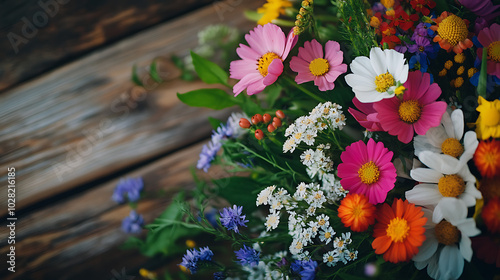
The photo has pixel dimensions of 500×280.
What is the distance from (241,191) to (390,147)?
187 mm

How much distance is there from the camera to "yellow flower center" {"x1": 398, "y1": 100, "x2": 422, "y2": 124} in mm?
328

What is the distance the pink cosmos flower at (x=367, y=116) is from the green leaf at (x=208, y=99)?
0.18 m

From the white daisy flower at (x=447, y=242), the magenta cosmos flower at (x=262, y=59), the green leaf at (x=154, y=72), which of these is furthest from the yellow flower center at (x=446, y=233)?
the green leaf at (x=154, y=72)

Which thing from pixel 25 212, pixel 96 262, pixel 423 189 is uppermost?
pixel 423 189

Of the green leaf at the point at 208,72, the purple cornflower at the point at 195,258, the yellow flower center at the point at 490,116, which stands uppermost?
the green leaf at the point at 208,72

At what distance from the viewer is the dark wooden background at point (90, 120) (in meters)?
0.67

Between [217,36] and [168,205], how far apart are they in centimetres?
33

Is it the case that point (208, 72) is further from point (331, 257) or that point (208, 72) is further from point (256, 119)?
point (331, 257)

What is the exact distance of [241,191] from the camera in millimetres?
466

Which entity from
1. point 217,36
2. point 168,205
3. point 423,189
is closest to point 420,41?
point 423,189

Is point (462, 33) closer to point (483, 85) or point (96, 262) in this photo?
point (483, 85)

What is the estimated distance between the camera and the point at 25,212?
67 cm

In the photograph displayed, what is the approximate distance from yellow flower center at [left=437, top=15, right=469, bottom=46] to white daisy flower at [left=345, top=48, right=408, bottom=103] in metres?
0.06

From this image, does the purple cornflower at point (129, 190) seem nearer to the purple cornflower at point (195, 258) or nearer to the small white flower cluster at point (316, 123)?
the purple cornflower at point (195, 258)
